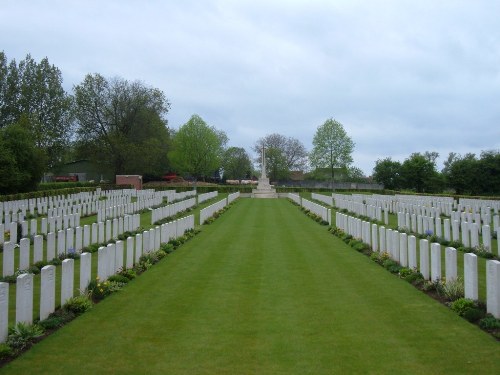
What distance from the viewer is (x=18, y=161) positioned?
122ft

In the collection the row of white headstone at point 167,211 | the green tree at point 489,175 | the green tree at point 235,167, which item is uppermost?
the green tree at point 235,167

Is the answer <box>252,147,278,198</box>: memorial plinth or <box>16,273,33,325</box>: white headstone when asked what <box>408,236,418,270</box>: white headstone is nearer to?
<box>16,273,33,325</box>: white headstone

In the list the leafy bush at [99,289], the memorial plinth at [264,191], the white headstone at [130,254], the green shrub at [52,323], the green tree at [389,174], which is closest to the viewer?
the green shrub at [52,323]

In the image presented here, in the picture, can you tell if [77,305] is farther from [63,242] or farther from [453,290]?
[453,290]

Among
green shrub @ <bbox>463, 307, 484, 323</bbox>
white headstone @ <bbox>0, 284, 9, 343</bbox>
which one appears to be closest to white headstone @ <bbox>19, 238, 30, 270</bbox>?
white headstone @ <bbox>0, 284, 9, 343</bbox>

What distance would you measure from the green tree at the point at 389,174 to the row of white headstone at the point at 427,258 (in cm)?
5485

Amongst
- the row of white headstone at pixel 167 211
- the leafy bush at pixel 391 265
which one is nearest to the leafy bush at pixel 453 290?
the leafy bush at pixel 391 265

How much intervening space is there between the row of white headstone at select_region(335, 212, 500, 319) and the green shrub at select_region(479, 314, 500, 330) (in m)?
0.18

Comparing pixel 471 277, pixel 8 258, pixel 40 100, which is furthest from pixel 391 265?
pixel 40 100

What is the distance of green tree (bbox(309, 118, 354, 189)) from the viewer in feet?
242

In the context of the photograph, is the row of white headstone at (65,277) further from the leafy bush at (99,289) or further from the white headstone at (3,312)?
the leafy bush at (99,289)

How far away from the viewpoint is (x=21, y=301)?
6.21 m

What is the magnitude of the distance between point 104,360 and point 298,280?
5.14 m

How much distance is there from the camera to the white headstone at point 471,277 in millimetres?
7379
